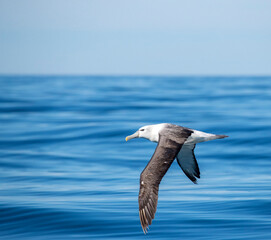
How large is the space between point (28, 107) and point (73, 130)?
50.2 ft

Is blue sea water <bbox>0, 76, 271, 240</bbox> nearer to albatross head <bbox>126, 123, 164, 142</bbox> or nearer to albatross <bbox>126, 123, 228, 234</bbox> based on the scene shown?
albatross <bbox>126, 123, 228, 234</bbox>

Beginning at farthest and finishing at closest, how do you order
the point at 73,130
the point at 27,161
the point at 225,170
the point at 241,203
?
the point at 73,130 < the point at 27,161 < the point at 225,170 < the point at 241,203

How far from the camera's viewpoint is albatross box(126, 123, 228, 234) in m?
8.05

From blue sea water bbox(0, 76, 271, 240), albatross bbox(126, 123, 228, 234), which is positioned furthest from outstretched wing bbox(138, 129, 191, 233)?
blue sea water bbox(0, 76, 271, 240)

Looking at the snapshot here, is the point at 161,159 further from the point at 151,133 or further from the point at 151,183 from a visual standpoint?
the point at 151,133

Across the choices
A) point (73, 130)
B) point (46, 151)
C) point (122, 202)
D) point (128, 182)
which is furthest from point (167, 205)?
point (73, 130)

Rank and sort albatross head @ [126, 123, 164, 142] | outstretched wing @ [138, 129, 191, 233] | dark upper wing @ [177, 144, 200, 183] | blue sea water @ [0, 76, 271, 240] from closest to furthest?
outstretched wing @ [138, 129, 191, 233] → blue sea water @ [0, 76, 271, 240] → albatross head @ [126, 123, 164, 142] → dark upper wing @ [177, 144, 200, 183]

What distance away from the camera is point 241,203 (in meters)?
10.4

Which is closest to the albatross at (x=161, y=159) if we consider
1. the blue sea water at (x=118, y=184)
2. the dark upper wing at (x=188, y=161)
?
the dark upper wing at (x=188, y=161)

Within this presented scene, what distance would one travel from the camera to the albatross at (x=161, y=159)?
26.4ft

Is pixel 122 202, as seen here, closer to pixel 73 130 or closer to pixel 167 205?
pixel 167 205

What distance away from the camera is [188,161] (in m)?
10.8

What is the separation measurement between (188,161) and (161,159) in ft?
8.02

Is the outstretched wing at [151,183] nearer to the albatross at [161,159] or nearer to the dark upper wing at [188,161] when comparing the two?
the albatross at [161,159]
